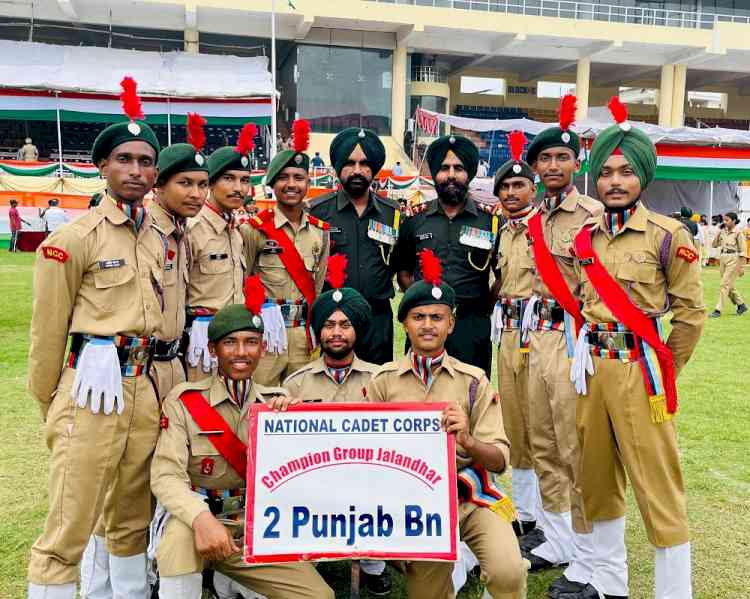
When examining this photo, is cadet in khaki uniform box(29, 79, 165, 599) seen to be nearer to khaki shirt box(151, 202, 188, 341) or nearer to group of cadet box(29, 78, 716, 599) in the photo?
group of cadet box(29, 78, 716, 599)

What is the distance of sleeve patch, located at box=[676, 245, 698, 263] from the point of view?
3.27 m

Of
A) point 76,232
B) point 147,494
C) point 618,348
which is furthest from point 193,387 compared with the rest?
point 618,348

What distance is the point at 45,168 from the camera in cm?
2252

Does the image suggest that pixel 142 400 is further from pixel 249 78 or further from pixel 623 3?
pixel 623 3

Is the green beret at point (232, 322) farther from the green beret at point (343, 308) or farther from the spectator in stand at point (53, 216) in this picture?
the spectator in stand at point (53, 216)

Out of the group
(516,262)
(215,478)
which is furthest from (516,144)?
(215,478)

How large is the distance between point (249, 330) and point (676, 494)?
2211 millimetres

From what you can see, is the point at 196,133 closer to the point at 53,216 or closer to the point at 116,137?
the point at 116,137

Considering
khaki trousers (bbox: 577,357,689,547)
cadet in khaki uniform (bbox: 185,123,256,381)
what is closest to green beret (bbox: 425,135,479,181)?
cadet in khaki uniform (bbox: 185,123,256,381)

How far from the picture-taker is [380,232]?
4777mm

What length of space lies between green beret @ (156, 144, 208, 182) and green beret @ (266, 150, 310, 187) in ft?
3.05

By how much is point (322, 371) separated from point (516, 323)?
1.26 metres

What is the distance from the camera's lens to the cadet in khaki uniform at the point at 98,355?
3.01 m

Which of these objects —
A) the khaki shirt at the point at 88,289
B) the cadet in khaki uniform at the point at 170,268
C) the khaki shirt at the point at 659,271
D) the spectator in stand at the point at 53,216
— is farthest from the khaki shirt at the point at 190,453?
the spectator in stand at the point at 53,216
